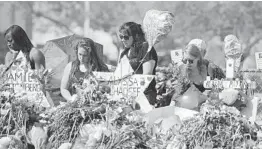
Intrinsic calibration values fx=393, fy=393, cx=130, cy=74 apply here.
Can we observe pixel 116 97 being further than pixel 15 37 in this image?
No

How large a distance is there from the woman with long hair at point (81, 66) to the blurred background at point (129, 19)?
4.75ft

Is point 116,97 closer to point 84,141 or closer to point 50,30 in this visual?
point 84,141

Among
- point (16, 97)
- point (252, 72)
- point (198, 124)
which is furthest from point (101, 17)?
point (198, 124)

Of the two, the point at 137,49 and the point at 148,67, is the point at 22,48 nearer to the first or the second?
the point at 137,49

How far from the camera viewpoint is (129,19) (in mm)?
5152

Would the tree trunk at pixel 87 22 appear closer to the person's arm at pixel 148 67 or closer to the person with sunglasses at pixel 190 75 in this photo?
the person's arm at pixel 148 67

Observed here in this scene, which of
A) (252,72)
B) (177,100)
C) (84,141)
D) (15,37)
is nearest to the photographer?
(84,141)

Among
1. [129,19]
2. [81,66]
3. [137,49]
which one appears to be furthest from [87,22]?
[137,49]

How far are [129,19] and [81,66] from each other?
2256mm

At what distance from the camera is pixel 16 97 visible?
2.07 m

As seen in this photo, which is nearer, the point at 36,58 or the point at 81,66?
the point at 81,66

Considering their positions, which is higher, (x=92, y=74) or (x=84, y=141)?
(x=92, y=74)

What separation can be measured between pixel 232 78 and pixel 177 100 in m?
0.50

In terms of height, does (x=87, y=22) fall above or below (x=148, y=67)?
above
